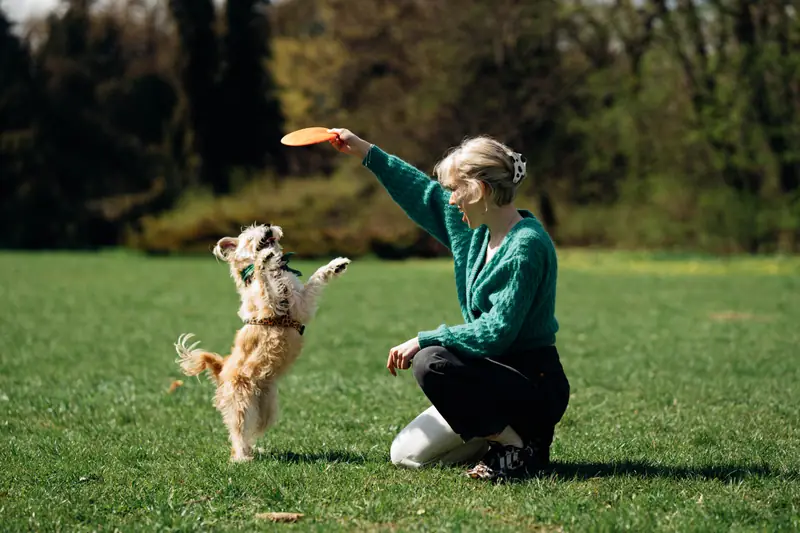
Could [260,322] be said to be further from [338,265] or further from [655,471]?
[655,471]

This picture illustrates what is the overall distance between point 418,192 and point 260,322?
125 cm

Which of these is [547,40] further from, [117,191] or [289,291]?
[289,291]

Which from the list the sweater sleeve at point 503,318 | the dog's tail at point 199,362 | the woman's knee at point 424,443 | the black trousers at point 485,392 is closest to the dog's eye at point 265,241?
the dog's tail at point 199,362

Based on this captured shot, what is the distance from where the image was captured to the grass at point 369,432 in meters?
4.56

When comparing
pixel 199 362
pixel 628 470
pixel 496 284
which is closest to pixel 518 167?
pixel 496 284

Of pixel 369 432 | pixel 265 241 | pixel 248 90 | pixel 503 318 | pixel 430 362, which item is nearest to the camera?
pixel 503 318

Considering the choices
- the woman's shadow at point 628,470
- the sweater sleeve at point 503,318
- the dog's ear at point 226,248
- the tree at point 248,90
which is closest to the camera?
the sweater sleeve at point 503,318

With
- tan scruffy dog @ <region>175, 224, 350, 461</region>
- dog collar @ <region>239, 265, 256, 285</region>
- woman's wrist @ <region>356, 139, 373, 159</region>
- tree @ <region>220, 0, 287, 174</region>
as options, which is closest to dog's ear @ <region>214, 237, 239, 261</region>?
tan scruffy dog @ <region>175, 224, 350, 461</region>

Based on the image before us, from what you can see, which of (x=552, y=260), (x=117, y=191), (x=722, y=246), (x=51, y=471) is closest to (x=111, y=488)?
(x=51, y=471)

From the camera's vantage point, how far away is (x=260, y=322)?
5.64m

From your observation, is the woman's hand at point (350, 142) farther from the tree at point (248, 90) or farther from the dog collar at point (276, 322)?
the tree at point (248, 90)

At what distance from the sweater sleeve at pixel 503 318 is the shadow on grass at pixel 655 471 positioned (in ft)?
2.73

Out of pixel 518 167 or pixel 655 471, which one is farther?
pixel 655 471

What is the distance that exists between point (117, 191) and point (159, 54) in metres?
9.29
